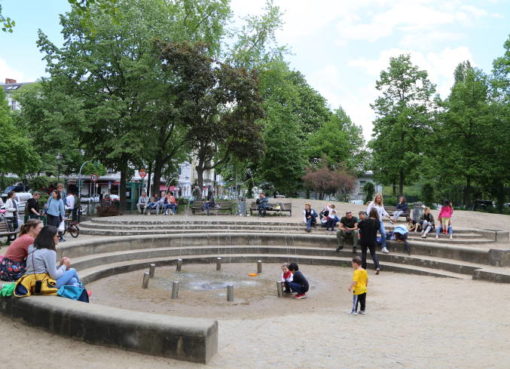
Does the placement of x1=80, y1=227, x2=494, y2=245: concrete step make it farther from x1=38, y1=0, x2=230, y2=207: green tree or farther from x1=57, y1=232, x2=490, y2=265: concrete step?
x1=38, y1=0, x2=230, y2=207: green tree

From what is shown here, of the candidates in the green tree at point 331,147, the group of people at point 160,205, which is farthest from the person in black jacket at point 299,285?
the green tree at point 331,147

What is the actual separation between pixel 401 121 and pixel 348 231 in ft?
90.1

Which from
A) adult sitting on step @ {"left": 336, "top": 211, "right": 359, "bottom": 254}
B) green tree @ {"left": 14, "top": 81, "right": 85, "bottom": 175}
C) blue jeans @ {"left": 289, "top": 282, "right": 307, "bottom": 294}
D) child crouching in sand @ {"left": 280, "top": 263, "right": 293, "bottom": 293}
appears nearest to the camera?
blue jeans @ {"left": 289, "top": 282, "right": 307, "bottom": 294}

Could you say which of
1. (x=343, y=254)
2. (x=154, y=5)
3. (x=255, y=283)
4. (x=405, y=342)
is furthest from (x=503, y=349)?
(x=154, y=5)

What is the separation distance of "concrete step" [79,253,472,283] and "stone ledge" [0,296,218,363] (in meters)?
5.57

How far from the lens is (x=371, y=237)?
510 inches

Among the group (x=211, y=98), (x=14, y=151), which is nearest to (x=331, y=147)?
(x=211, y=98)

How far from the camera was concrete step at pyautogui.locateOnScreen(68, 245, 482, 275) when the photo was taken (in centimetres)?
1297

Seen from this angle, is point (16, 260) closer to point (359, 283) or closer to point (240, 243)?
point (359, 283)

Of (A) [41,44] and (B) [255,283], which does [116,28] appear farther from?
(B) [255,283]

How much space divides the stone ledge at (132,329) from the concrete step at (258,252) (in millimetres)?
6254

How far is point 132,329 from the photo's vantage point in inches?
211

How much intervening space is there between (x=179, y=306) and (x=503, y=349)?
6186 millimetres

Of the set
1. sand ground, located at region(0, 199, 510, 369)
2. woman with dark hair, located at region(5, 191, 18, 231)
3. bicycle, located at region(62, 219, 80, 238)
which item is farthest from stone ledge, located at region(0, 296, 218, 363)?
bicycle, located at region(62, 219, 80, 238)
